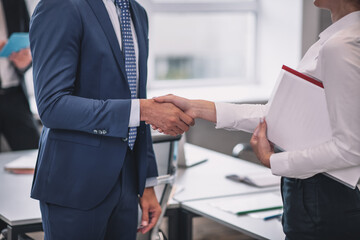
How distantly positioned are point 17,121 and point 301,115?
8.25ft

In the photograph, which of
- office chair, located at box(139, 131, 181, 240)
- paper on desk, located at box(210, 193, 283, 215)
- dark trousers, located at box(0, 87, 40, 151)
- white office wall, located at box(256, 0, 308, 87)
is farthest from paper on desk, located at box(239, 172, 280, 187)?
white office wall, located at box(256, 0, 308, 87)

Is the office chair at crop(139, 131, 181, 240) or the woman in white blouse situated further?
the office chair at crop(139, 131, 181, 240)

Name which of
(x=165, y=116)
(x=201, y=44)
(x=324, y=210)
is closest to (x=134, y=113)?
(x=165, y=116)

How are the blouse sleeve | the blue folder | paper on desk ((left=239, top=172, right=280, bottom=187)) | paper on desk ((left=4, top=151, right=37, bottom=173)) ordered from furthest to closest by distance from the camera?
the blue folder < paper on desk ((left=4, top=151, right=37, bottom=173)) < paper on desk ((left=239, top=172, right=280, bottom=187)) < the blouse sleeve

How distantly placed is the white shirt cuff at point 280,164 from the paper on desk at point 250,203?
29.8 inches

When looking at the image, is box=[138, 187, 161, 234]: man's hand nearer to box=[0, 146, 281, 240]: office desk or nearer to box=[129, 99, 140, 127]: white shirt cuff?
box=[0, 146, 281, 240]: office desk

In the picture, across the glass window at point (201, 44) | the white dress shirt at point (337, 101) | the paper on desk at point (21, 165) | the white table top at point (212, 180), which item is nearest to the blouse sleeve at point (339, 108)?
the white dress shirt at point (337, 101)

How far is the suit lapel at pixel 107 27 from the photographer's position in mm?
1646

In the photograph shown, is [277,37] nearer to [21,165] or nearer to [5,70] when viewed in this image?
[5,70]

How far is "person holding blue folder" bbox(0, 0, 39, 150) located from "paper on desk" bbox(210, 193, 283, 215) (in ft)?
5.58

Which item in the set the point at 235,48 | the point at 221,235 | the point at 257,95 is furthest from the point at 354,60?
the point at 235,48

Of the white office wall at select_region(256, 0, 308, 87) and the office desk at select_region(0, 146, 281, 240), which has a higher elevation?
the white office wall at select_region(256, 0, 308, 87)

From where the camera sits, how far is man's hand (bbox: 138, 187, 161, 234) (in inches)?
78.9

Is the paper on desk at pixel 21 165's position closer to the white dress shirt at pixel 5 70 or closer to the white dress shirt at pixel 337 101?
the white dress shirt at pixel 5 70
